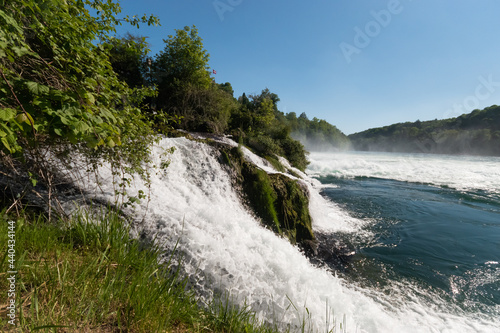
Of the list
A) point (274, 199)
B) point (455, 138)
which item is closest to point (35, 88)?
point (274, 199)

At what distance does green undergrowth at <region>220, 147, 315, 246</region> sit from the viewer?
20.9 feet

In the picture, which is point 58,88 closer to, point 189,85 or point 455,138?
point 189,85

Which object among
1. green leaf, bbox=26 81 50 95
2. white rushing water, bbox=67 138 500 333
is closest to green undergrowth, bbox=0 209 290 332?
white rushing water, bbox=67 138 500 333

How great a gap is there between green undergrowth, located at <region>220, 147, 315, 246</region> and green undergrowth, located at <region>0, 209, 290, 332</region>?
4421 mm

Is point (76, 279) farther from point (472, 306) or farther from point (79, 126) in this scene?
point (472, 306)

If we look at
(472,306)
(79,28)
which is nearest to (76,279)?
(79,28)

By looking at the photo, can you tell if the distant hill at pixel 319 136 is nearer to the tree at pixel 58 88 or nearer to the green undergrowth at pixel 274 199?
the green undergrowth at pixel 274 199

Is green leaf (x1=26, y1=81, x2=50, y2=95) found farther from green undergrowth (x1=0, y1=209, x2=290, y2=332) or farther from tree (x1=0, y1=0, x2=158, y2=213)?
green undergrowth (x1=0, y1=209, x2=290, y2=332)

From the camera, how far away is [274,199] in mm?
6742

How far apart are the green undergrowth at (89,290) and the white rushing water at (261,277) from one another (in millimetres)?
698

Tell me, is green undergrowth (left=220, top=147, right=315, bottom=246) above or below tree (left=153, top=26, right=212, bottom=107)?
below

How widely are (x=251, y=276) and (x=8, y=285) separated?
2.66 m

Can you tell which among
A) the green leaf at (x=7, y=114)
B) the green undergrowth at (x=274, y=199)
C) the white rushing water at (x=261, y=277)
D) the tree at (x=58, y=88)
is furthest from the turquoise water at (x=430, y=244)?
the green leaf at (x=7, y=114)

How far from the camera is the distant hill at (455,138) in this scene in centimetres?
5792
